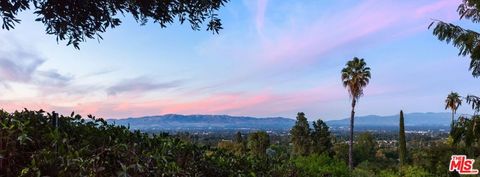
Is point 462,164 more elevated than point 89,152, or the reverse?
point 89,152

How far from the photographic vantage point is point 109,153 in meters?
2.53

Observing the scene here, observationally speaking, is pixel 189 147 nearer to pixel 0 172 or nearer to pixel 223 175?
pixel 223 175

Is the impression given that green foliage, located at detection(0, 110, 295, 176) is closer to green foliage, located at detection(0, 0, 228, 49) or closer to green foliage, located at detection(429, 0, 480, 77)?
green foliage, located at detection(0, 0, 228, 49)

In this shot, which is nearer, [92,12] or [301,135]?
[92,12]

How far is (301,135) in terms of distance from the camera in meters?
73.8

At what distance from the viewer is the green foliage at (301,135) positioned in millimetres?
73188

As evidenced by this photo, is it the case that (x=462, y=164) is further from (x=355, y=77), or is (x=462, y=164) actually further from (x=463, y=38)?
(x=355, y=77)

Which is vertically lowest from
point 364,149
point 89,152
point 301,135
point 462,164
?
point 364,149

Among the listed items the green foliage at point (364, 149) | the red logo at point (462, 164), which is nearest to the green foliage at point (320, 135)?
the green foliage at point (364, 149)

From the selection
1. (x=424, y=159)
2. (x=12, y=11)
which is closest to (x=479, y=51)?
(x=12, y=11)

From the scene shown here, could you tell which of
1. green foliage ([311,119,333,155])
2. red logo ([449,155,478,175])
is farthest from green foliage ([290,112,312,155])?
red logo ([449,155,478,175])

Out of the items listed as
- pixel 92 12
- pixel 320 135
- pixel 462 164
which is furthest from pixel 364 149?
pixel 92 12

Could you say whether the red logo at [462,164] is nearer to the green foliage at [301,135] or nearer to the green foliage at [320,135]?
the green foliage at [320,135]

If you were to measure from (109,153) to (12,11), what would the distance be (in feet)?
13.5
